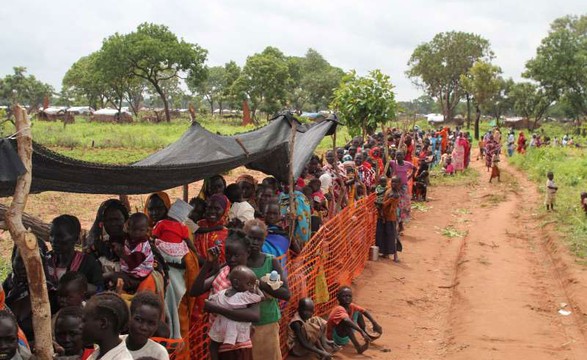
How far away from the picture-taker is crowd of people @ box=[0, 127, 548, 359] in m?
2.98

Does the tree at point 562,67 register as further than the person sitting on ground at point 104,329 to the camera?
Yes

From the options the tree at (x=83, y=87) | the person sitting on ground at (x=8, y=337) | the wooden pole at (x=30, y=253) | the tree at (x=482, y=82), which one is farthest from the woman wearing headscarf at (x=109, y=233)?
the tree at (x=83, y=87)

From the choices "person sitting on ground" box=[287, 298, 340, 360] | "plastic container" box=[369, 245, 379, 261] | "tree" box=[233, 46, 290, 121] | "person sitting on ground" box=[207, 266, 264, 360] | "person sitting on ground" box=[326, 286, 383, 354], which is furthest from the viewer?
"tree" box=[233, 46, 290, 121]

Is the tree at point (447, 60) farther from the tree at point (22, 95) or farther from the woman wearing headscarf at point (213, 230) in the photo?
the woman wearing headscarf at point (213, 230)

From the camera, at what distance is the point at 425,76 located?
50.6 m

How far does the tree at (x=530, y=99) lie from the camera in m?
42.4

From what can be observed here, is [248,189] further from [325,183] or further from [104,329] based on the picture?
[104,329]

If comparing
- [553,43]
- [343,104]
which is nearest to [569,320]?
[343,104]

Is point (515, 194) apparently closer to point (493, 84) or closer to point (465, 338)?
point (465, 338)

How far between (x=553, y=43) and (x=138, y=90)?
3649 centimetres

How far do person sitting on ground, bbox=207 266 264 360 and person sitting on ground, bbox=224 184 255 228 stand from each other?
50.6 inches

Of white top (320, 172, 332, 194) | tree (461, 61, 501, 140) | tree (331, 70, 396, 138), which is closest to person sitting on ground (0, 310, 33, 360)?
white top (320, 172, 332, 194)

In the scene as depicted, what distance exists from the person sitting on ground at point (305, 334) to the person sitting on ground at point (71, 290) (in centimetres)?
260

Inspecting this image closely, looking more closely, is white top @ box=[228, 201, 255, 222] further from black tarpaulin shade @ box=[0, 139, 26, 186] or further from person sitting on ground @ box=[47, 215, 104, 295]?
black tarpaulin shade @ box=[0, 139, 26, 186]
